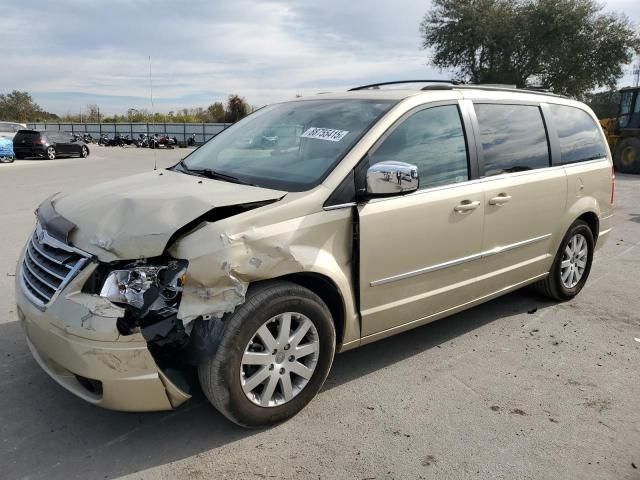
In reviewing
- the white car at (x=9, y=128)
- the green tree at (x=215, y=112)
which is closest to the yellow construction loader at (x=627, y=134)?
the white car at (x=9, y=128)

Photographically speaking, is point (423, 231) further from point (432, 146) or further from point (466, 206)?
point (432, 146)

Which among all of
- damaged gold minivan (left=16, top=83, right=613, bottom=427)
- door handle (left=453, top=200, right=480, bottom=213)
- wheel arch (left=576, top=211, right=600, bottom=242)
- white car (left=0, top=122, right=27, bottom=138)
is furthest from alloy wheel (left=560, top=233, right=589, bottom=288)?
white car (left=0, top=122, right=27, bottom=138)

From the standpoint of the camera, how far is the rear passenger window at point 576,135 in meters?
4.59

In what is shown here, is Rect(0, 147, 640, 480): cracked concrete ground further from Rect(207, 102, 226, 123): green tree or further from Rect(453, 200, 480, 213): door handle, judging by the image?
Rect(207, 102, 226, 123): green tree

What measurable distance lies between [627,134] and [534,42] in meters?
15.1

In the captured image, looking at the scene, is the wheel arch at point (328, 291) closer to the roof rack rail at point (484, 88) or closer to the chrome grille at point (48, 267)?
the chrome grille at point (48, 267)

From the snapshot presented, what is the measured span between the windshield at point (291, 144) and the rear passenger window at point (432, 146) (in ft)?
0.58

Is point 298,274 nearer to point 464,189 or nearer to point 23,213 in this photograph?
point 464,189

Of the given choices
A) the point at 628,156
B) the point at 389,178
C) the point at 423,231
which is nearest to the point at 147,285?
the point at 389,178

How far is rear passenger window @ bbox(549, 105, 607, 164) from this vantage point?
459 cm

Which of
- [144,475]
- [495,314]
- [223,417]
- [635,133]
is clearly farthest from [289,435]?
[635,133]

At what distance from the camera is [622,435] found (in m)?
2.91

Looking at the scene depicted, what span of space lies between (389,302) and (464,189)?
3.20ft

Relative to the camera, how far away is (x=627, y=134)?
62.2ft
